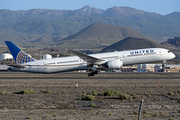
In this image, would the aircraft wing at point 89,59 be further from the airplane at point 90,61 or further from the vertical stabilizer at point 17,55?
A: the vertical stabilizer at point 17,55

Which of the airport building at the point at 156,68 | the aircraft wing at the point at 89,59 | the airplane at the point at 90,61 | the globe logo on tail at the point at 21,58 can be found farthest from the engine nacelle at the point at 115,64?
the airport building at the point at 156,68

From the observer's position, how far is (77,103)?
87.5ft

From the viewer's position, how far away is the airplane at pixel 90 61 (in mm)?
46344

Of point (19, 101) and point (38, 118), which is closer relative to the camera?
point (38, 118)

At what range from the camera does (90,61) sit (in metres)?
46.5

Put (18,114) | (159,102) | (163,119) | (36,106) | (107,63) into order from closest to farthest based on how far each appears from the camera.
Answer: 1. (163,119)
2. (18,114)
3. (36,106)
4. (159,102)
5. (107,63)

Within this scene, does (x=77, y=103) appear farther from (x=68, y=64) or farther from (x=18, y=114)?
(x=68, y=64)

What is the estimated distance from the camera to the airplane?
1825 inches

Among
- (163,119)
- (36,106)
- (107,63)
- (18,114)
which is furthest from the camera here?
(107,63)

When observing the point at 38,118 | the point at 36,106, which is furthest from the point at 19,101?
the point at 38,118

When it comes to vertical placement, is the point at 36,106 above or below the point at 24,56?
below

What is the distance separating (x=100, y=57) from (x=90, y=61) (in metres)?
1.90

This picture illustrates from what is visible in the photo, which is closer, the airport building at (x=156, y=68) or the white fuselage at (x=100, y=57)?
the white fuselage at (x=100, y=57)

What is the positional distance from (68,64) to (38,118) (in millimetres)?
27669
